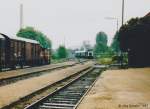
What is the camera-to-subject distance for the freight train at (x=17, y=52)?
107 feet

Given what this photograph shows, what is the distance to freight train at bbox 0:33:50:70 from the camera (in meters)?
32.7

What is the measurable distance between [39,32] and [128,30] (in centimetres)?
10748

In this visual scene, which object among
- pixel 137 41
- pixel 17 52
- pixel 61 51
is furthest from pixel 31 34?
pixel 17 52

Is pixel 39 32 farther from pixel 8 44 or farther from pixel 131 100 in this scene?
pixel 131 100

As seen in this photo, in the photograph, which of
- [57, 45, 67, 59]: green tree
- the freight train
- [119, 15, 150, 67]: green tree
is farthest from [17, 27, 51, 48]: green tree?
[119, 15, 150, 67]: green tree

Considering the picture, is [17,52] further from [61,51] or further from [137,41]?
[61,51]

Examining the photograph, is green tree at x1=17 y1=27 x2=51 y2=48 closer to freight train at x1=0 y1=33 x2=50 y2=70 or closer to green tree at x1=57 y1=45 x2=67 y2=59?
green tree at x1=57 y1=45 x2=67 y2=59

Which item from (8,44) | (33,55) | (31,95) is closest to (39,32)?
(33,55)

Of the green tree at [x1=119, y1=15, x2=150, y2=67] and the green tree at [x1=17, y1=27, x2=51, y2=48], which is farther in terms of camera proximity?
the green tree at [x1=17, y1=27, x2=51, y2=48]

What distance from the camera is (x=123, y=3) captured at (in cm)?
4397

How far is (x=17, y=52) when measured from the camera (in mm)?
37094

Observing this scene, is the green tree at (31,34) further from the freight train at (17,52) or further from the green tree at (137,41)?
the green tree at (137,41)

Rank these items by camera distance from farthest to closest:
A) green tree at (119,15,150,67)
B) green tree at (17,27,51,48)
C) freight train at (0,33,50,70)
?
green tree at (17,27,51,48), green tree at (119,15,150,67), freight train at (0,33,50,70)

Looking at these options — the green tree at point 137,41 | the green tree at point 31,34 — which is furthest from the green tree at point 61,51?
the green tree at point 137,41
